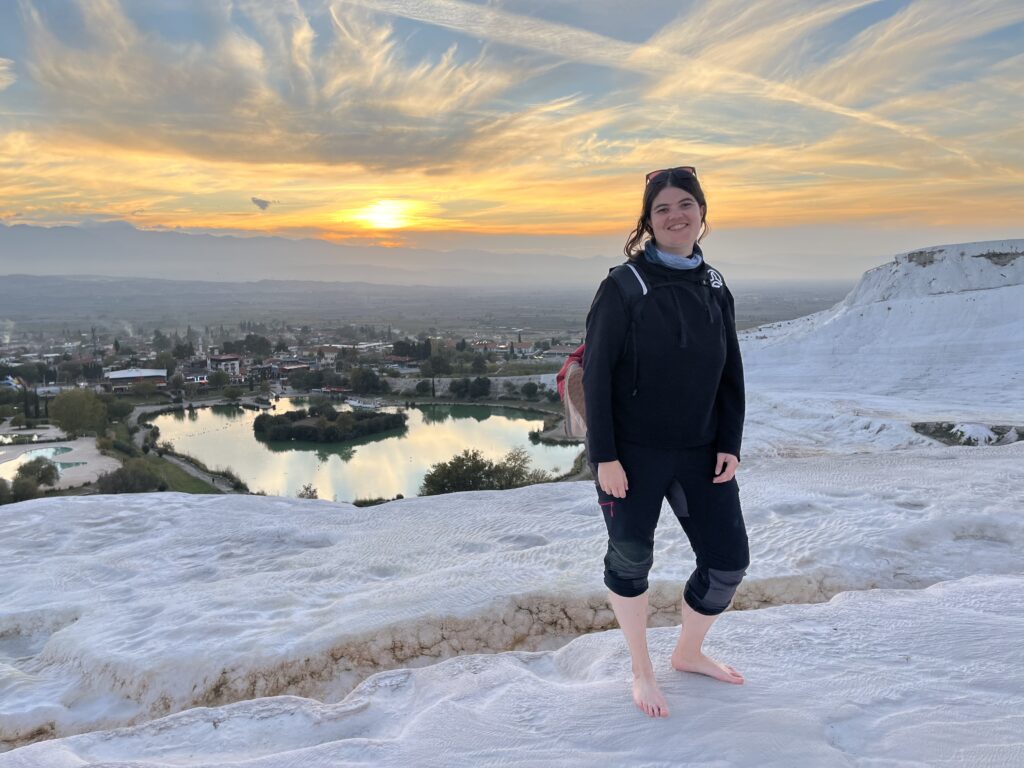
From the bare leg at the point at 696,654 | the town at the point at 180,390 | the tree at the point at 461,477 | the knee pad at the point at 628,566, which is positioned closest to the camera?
the knee pad at the point at 628,566

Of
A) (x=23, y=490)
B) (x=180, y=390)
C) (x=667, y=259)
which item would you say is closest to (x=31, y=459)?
(x=23, y=490)

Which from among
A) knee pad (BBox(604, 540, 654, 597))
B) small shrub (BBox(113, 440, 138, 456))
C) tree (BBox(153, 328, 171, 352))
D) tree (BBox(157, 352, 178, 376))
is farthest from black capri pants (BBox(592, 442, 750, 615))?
tree (BBox(153, 328, 171, 352))

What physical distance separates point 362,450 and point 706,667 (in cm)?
2835

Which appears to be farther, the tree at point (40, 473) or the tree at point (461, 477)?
the tree at point (40, 473)

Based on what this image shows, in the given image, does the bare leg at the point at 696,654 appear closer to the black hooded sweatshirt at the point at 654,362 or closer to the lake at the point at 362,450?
the black hooded sweatshirt at the point at 654,362

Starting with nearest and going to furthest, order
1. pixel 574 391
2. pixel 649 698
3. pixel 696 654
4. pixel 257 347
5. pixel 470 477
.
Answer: pixel 649 698
pixel 574 391
pixel 696 654
pixel 470 477
pixel 257 347

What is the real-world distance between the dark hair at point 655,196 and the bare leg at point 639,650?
3.97 feet

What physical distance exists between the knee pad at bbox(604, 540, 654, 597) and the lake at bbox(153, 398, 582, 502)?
60.8 ft

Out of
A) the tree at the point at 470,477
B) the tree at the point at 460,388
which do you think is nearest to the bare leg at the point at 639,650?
the tree at the point at 470,477

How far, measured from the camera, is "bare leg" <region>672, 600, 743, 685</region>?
2367 mm

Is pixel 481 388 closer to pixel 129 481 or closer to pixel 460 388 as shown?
pixel 460 388

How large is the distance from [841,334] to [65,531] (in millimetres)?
29744

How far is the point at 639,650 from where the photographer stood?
2.26m

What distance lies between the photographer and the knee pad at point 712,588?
7.41 ft
